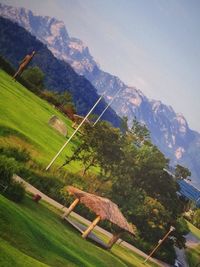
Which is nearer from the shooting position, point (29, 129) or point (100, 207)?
point (100, 207)

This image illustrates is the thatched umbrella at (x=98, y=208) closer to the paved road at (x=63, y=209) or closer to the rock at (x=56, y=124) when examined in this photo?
the paved road at (x=63, y=209)

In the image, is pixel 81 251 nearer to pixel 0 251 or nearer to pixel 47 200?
pixel 47 200

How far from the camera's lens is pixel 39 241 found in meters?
19.3

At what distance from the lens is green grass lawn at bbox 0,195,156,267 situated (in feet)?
48.2

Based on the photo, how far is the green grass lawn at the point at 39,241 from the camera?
1469 centimetres

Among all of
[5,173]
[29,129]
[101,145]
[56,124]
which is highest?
[101,145]

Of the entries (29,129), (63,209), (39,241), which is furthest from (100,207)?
(29,129)

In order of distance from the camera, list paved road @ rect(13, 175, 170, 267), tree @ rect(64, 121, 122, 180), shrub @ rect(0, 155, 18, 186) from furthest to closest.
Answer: tree @ rect(64, 121, 122, 180) < paved road @ rect(13, 175, 170, 267) < shrub @ rect(0, 155, 18, 186)

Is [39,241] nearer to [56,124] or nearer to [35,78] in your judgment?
[56,124]

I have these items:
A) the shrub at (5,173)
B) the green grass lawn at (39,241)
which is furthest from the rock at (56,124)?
the shrub at (5,173)

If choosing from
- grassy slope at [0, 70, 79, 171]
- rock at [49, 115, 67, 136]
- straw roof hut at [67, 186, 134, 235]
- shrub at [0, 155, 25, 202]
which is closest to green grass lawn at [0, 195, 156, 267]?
shrub at [0, 155, 25, 202]

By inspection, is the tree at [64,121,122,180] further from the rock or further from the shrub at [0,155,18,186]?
the shrub at [0,155,18,186]

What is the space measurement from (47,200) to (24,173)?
9.89 ft

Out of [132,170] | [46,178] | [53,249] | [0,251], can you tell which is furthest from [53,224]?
[132,170]
